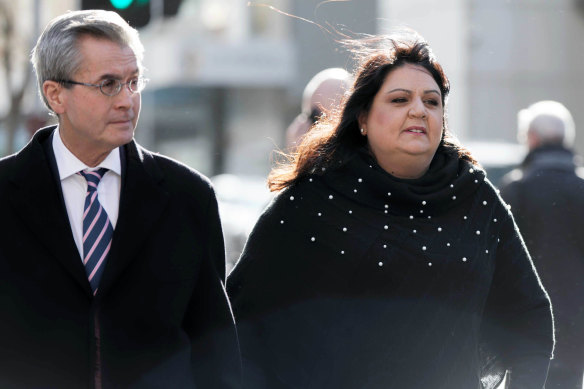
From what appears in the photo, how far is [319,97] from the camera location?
627 centimetres

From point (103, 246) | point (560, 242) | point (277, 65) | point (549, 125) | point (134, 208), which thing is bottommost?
point (277, 65)

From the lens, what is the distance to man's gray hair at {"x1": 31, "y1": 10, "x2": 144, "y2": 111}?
3.76m

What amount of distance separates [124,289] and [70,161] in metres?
0.44

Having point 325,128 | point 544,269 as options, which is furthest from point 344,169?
point 544,269

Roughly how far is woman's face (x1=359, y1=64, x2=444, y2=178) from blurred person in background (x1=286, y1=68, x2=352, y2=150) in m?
1.54

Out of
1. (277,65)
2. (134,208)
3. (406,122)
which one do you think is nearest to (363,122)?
(406,122)

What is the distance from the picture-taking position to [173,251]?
3.84 m

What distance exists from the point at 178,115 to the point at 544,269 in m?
29.9

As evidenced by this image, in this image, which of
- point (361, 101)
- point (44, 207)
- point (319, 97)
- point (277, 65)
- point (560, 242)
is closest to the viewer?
point (44, 207)

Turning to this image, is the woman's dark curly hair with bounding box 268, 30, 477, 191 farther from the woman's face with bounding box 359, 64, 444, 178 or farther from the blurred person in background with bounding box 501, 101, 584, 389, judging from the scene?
the blurred person in background with bounding box 501, 101, 584, 389

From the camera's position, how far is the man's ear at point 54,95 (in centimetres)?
382

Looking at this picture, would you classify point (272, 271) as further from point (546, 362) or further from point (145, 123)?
point (145, 123)

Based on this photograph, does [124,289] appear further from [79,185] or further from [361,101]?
[361,101]

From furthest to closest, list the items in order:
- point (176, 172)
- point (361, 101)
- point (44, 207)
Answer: point (361, 101) < point (176, 172) < point (44, 207)
